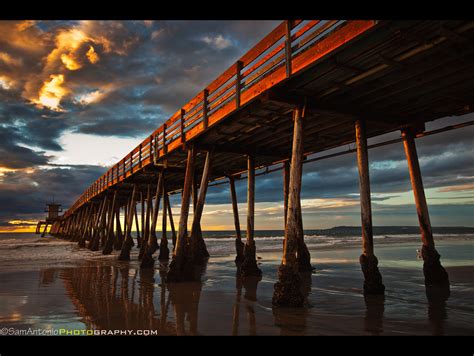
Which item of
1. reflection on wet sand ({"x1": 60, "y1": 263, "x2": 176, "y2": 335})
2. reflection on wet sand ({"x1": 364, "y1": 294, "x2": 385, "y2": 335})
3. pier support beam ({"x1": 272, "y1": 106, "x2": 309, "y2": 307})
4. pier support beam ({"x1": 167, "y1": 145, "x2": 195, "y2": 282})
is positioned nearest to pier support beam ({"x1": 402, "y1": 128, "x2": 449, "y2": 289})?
reflection on wet sand ({"x1": 364, "y1": 294, "x2": 385, "y2": 335})

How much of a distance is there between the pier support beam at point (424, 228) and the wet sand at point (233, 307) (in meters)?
0.39

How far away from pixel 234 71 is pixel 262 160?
18.2 ft

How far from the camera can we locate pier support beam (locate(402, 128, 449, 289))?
323 inches

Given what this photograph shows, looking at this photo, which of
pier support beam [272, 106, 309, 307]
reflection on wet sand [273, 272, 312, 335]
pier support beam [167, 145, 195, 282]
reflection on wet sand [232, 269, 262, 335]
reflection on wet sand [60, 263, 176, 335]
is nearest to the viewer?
reflection on wet sand [273, 272, 312, 335]

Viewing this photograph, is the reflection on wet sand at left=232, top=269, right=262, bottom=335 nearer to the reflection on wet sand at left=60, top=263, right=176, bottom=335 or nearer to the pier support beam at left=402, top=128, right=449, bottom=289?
the reflection on wet sand at left=60, top=263, right=176, bottom=335

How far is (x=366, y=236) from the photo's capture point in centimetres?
726

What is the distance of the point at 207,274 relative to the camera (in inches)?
457

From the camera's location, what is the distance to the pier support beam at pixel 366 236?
23.6 ft

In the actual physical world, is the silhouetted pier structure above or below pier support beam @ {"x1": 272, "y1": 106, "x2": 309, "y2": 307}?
above

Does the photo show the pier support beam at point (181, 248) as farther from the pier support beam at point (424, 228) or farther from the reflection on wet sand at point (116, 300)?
the pier support beam at point (424, 228)

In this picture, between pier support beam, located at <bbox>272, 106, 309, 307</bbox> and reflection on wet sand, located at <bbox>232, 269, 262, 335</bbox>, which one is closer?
reflection on wet sand, located at <bbox>232, 269, 262, 335</bbox>

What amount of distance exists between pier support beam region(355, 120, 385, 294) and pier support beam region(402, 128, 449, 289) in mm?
1701

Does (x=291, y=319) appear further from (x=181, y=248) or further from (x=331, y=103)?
(x=181, y=248)
